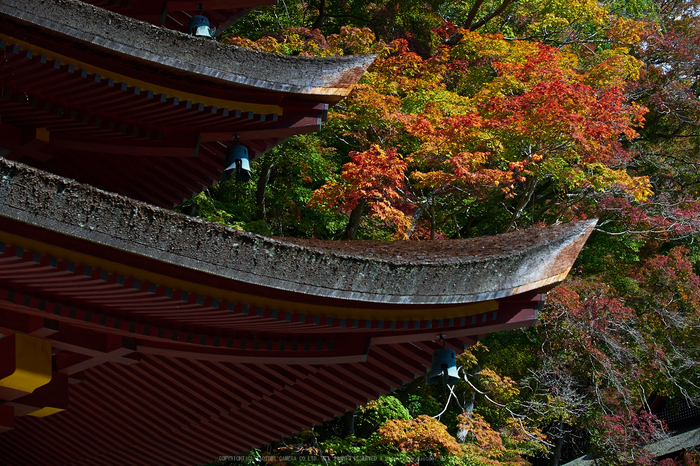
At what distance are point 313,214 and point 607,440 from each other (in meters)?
7.38

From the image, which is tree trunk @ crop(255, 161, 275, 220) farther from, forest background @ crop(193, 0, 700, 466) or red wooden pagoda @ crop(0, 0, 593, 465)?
red wooden pagoda @ crop(0, 0, 593, 465)

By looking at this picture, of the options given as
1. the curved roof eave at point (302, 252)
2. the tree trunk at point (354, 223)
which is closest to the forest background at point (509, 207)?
the tree trunk at point (354, 223)

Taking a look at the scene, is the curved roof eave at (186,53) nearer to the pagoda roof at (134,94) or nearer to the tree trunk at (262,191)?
the pagoda roof at (134,94)

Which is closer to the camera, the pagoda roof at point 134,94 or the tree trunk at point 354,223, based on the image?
the pagoda roof at point 134,94

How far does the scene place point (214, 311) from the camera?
3.56m

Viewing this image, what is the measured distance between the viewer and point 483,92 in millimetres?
14477

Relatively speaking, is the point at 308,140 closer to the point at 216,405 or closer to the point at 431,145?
the point at 431,145

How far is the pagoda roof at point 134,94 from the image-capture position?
4480mm

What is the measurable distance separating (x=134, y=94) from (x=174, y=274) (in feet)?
6.77

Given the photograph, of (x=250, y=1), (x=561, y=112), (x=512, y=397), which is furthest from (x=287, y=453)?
(x=250, y=1)

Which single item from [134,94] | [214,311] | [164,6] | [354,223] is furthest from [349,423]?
[214,311]

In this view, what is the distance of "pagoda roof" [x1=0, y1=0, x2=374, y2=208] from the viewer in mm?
4480

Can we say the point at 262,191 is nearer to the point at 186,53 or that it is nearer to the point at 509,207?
the point at 509,207

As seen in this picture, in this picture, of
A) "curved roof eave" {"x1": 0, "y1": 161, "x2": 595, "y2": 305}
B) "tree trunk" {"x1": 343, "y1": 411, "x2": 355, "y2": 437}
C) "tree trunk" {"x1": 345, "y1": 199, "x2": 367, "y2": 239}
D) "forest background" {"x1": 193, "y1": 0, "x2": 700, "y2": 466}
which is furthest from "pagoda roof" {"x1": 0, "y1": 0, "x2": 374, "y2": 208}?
"tree trunk" {"x1": 343, "y1": 411, "x2": 355, "y2": 437}
